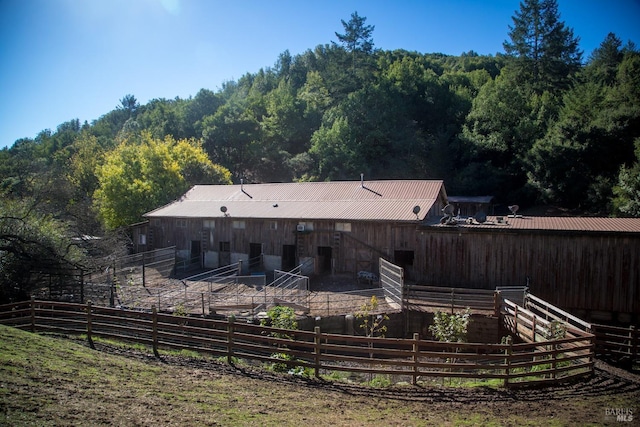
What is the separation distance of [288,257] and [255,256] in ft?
8.69

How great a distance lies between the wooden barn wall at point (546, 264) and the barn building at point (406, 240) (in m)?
0.04

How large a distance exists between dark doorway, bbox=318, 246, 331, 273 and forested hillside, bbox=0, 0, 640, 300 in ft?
47.1


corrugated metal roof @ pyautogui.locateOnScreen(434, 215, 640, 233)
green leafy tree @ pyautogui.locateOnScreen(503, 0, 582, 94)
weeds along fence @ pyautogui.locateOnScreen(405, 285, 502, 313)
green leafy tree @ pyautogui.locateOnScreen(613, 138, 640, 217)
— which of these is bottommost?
weeds along fence @ pyautogui.locateOnScreen(405, 285, 502, 313)

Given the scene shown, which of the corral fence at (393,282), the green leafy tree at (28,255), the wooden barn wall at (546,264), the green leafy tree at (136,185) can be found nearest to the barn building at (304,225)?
the corral fence at (393,282)

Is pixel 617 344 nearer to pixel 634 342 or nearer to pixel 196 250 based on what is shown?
pixel 634 342

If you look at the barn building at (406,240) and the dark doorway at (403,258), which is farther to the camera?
the dark doorway at (403,258)

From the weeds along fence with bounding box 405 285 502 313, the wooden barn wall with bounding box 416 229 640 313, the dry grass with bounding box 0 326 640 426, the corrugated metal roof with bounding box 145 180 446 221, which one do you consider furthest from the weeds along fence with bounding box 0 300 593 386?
the corrugated metal roof with bounding box 145 180 446 221

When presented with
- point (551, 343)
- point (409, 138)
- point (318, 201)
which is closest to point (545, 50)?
point (409, 138)

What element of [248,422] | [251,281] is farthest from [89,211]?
[248,422]

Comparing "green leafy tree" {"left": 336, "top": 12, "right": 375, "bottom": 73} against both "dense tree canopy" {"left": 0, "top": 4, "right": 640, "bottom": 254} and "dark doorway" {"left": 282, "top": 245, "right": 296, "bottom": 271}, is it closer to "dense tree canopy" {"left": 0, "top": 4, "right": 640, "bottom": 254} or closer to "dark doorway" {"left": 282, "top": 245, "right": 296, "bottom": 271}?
"dense tree canopy" {"left": 0, "top": 4, "right": 640, "bottom": 254}

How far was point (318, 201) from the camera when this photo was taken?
27.4m

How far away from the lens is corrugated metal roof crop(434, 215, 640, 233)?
17.5m

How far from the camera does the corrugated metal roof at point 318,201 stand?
78.4ft

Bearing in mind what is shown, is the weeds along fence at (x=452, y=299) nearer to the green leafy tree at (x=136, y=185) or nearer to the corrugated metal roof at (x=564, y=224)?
the corrugated metal roof at (x=564, y=224)
